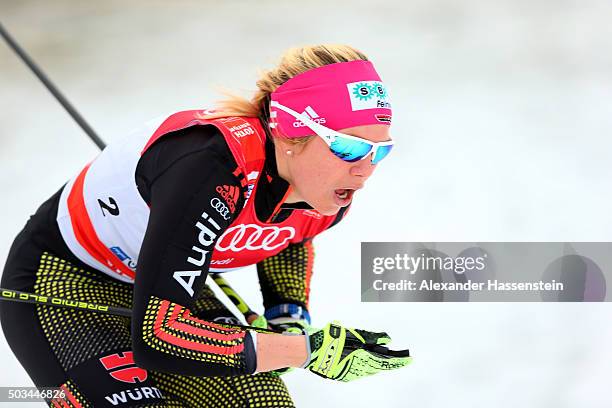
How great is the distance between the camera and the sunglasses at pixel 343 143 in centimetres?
196

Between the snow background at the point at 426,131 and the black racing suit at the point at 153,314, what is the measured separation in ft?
2.47

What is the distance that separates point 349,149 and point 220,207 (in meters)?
0.30

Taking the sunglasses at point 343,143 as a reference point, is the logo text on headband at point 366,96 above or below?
above

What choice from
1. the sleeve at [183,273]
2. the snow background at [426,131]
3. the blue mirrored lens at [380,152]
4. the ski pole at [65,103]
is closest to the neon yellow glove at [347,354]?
the sleeve at [183,273]

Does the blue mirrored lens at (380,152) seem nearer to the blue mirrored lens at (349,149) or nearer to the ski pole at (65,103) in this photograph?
the blue mirrored lens at (349,149)

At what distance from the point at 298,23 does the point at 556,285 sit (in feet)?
8.35

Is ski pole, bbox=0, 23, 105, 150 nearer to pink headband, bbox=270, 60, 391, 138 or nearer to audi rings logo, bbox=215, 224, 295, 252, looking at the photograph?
audi rings logo, bbox=215, 224, 295, 252

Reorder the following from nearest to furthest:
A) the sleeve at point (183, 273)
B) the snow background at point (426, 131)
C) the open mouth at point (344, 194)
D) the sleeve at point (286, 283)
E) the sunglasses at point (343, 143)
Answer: the sleeve at point (183, 273)
the sunglasses at point (343, 143)
the open mouth at point (344, 194)
the sleeve at point (286, 283)
the snow background at point (426, 131)

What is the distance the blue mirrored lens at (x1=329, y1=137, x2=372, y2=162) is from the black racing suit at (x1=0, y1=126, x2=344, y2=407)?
18cm

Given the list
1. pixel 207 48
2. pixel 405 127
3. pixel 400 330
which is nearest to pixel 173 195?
pixel 400 330

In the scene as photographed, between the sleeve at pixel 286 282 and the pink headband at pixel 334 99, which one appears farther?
the sleeve at pixel 286 282

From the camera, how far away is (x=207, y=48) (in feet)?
16.9

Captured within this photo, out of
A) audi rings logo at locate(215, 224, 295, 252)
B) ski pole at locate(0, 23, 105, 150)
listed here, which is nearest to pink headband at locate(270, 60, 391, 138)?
audi rings logo at locate(215, 224, 295, 252)

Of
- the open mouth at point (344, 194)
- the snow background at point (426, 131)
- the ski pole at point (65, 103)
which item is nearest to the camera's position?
the open mouth at point (344, 194)
